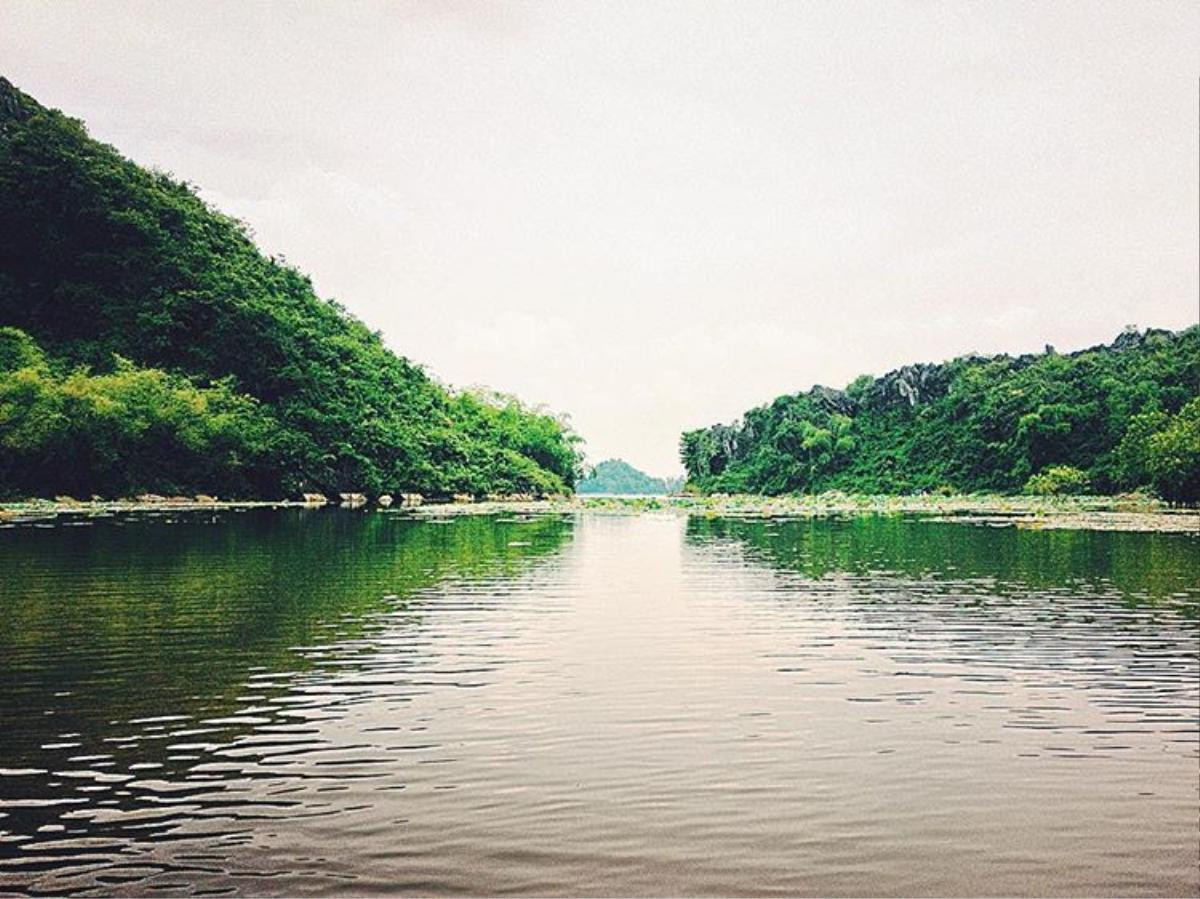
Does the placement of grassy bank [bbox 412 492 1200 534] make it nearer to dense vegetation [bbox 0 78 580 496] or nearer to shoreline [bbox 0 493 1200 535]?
shoreline [bbox 0 493 1200 535]

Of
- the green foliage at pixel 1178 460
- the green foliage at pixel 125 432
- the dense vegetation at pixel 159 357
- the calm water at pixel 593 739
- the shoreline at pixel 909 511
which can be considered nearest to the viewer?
the calm water at pixel 593 739

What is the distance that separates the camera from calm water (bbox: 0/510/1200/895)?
26.0 feet

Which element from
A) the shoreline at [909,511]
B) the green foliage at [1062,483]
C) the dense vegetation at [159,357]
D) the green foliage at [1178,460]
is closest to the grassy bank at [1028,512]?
the shoreline at [909,511]

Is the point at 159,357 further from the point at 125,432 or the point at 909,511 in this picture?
the point at 909,511

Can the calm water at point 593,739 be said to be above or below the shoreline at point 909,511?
below

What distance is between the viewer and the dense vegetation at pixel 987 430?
335 ft

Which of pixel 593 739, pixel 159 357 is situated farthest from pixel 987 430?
pixel 593 739

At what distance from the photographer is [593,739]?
37.9 feet

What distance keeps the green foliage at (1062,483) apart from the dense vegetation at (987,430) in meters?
0.12

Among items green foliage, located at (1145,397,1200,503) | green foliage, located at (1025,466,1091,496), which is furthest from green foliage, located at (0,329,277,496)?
green foliage, located at (1025,466,1091,496)

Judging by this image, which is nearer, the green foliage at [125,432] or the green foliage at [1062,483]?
the green foliage at [125,432]

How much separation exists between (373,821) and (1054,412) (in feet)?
386

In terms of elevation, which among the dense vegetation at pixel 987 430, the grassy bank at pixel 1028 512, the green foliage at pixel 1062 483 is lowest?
the grassy bank at pixel 1028 512

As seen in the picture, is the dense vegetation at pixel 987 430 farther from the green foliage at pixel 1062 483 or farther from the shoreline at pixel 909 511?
the shoreline at pixel 909 511
